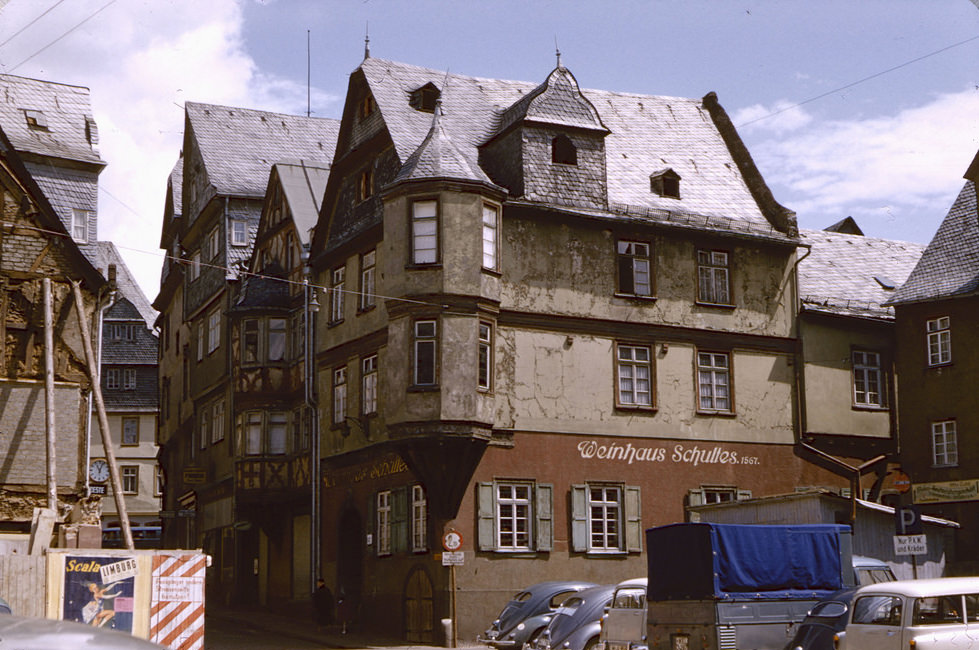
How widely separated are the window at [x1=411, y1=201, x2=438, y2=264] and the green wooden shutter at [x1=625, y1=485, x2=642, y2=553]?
831 centimetres

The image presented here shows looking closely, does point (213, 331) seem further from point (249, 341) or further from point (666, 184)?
point (666, 184)

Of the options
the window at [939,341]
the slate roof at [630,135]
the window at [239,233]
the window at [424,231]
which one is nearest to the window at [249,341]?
the window at [239,233]

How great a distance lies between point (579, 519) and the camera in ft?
113

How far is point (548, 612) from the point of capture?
2738cm

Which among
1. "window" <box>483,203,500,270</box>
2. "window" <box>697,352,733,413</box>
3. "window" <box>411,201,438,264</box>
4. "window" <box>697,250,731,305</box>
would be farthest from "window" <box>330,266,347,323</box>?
"window" <box>697,352,733,413</box>

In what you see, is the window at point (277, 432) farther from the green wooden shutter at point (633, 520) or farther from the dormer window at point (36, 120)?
the green wooden shutter at point (633, 520)

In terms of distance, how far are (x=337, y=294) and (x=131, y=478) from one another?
3923cm

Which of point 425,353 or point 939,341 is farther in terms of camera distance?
point 939,341

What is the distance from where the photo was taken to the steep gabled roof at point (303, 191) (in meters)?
42.4

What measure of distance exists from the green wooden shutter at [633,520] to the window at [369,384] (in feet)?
23.5

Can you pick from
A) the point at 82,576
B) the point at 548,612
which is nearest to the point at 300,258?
the point at 548,612

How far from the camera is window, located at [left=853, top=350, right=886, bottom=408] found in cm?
3997

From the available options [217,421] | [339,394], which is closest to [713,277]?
[339,394]

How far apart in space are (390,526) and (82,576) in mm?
16751
